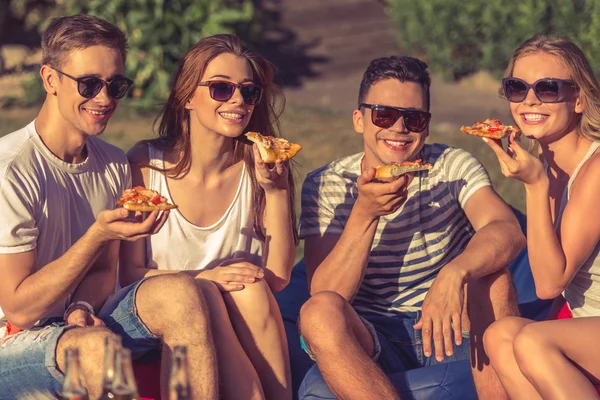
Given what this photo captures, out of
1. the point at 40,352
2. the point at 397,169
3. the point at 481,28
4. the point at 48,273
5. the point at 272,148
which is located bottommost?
the point at 40,352

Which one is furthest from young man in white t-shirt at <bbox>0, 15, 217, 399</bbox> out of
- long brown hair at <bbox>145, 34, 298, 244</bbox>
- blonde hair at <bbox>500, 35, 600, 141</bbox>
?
blonde hair at <bbox>500, 35, 600, 141</bbox>

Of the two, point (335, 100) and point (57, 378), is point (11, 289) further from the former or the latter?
point (335, 100)

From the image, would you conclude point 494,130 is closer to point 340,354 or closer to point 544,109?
point 544,109

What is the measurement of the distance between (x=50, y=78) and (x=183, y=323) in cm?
132

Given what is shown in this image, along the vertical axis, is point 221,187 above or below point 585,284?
above

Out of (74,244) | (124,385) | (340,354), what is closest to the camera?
(124,385)

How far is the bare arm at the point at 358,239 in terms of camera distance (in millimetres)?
4570

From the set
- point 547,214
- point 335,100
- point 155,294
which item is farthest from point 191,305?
point 335,100

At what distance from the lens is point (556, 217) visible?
482cm

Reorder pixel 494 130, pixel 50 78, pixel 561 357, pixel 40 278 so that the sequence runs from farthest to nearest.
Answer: pixel 494 130, pixel 50 78, pixel 40 278, pixel 561 357

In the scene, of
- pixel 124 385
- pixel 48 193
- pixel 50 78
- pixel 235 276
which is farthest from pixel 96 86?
pixel 124 385

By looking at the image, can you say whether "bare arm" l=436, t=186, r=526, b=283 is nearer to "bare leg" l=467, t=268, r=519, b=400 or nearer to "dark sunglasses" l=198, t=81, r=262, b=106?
"bare leg" l=467, t=268, r=519, b=400

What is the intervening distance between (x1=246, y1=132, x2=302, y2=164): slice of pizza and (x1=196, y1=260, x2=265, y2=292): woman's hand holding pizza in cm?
52

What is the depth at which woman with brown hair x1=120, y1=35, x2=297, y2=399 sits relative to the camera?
192 inches
